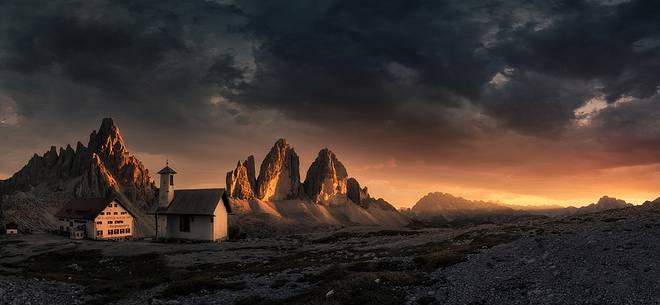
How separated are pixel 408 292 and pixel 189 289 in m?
13.5

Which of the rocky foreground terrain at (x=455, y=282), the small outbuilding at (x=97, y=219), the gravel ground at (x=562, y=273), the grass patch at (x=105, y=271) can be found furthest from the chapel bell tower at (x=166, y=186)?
the gravel ground at (x=562, y=273)

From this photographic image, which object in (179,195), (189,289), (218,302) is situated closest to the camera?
(218,302)

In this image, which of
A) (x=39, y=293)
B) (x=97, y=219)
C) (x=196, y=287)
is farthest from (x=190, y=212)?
(x=196, y=287)

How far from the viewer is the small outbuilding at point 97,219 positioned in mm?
100562

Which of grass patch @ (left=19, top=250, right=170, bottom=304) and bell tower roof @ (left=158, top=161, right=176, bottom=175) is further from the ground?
bell tower roof @ (left=158, top=161, right=176, bottom=175)

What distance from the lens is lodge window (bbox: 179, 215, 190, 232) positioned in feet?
257

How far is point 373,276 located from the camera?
22.3 m

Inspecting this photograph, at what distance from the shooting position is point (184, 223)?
7881 cm

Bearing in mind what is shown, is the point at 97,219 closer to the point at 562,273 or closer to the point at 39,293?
the point at 39,293

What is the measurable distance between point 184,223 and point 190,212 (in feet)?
11.5

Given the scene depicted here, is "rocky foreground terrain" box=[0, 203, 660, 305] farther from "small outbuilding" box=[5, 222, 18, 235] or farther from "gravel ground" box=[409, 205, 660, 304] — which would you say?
"small outbuilding" box=[5, 222, 18, 235]

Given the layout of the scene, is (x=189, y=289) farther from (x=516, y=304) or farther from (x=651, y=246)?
(x=651, y=246)

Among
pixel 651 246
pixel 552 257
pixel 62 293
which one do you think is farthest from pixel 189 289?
pixel 651 246

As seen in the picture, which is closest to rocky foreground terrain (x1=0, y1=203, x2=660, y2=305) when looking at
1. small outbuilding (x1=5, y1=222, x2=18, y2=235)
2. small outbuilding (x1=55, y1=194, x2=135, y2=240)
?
small outbuilding (x1=55, y1=194, x2=135, y2=240)
